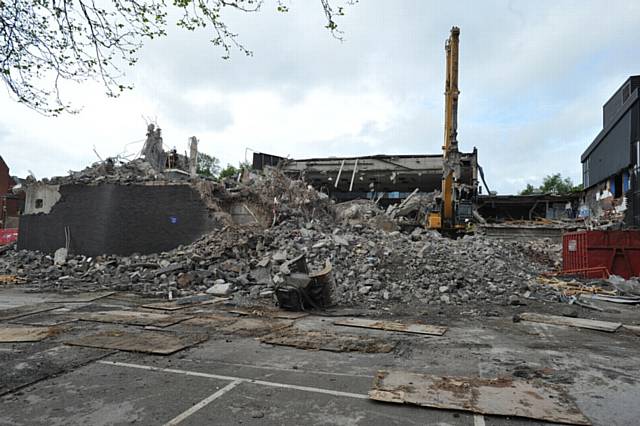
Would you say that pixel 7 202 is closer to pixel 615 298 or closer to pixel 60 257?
pixel 60 257

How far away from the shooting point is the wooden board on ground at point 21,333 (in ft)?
21.6

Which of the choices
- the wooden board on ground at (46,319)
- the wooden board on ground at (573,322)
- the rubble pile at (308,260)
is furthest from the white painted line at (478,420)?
the wooden board on ground at (46,319)

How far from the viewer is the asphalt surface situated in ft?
12.6

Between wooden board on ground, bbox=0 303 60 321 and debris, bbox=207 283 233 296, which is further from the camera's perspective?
debris, bbox=207 283 233 296

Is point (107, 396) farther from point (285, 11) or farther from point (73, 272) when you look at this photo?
point (73, 272)

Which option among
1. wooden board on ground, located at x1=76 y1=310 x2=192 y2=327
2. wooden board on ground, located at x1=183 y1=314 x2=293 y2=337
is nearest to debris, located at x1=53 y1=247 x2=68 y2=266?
wooden board on ground, located at x1=76 y1=310 x2=192 y2=327

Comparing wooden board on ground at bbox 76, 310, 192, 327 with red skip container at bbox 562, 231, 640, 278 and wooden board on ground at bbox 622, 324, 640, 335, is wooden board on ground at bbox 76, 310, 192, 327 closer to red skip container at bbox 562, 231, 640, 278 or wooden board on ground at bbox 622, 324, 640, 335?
wooden board on ground at bbox 622, 324, 640, 335

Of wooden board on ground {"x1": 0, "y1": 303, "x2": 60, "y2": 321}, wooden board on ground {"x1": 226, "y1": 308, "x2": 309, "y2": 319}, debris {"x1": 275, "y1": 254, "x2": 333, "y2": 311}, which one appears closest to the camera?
wooden board on ground {"x1": 0, "y1": 303, "x2": 60, "y2": 321}

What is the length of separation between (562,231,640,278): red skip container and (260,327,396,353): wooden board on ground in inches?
384

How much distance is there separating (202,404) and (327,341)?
2.90m

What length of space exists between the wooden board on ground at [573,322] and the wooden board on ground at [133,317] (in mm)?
6890

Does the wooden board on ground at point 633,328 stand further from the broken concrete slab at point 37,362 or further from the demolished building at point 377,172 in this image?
the demolished building at point 377,172

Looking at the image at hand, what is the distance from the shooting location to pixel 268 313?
939 cm

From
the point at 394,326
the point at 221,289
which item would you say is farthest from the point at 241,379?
the point at 221,289
